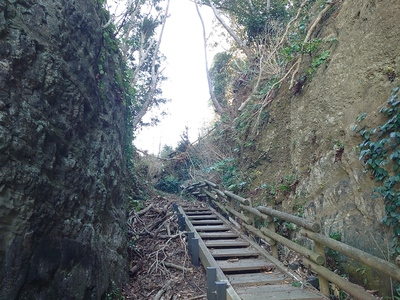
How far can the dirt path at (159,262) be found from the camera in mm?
4875

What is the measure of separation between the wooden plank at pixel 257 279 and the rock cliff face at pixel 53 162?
1.92m

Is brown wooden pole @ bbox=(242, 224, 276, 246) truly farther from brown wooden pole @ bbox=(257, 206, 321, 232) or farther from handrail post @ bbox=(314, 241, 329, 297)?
handrail post @ bbox=(314, 241, 329, 297)

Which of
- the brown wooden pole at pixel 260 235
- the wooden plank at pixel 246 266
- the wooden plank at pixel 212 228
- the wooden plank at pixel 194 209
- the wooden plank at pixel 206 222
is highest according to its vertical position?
the wooden plank at pixel 194 209

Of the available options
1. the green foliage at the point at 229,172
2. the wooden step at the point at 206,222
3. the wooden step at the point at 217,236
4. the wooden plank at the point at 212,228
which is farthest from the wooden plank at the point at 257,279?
the green foliage at the point at 229,172

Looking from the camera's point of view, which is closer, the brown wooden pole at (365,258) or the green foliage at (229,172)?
the brown wooden pole at (365,258)

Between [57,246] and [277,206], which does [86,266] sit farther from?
[277,206]

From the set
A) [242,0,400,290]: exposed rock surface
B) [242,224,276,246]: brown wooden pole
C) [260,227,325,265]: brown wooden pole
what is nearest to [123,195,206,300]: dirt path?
[242,224,276,246]: brown wooden pole

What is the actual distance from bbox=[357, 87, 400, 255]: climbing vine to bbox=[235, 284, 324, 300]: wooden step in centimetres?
123

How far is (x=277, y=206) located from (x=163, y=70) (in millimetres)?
15128

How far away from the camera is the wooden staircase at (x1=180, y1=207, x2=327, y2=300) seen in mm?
3855

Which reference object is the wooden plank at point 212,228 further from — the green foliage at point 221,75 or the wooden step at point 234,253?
the green foliage at point 221,75

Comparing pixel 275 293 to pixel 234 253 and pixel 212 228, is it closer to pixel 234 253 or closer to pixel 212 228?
pixel 234 253

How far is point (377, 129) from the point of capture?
13.5ft

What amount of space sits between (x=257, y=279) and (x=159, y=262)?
224 cm
